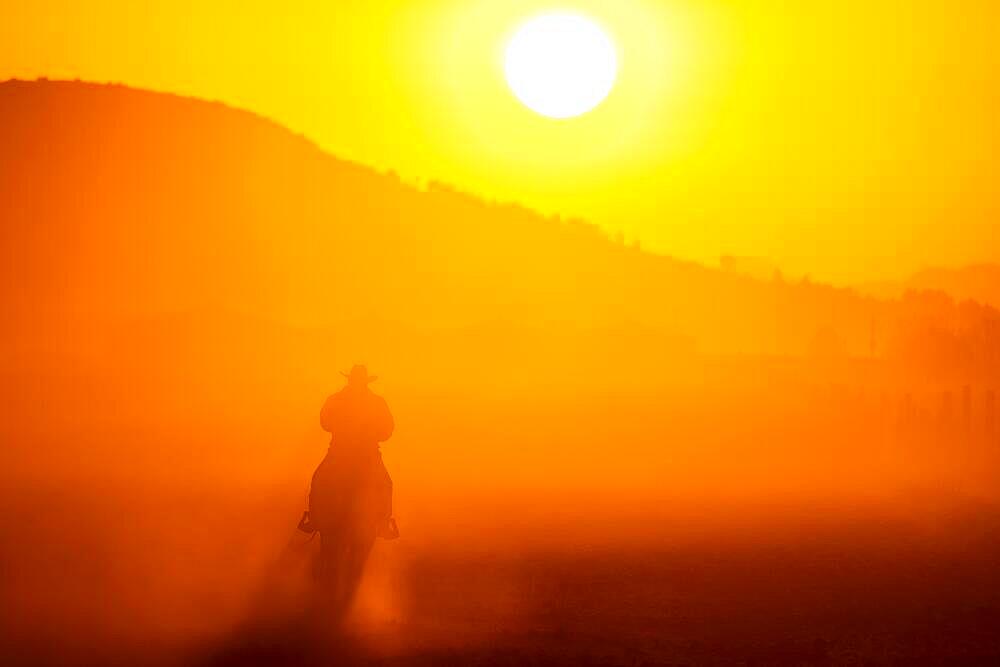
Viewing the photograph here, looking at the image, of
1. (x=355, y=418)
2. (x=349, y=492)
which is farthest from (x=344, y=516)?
(x=355, y=418)

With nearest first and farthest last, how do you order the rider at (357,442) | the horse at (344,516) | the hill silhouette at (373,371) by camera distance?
the horse at (344,516), the rider at (357,442), the hill silhouette at (373,371)

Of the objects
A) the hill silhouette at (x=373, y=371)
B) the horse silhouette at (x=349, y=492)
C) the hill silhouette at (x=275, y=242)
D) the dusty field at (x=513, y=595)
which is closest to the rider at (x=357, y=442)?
the horse silhouette at (x=349, y=492)

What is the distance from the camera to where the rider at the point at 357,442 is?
706 inches

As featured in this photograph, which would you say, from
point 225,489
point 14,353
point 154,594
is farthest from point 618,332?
point 154,594

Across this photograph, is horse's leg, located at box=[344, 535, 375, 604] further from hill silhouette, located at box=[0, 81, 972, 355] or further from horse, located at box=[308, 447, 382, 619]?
hill silhouette, located at box=[0, 81, 972, 355]

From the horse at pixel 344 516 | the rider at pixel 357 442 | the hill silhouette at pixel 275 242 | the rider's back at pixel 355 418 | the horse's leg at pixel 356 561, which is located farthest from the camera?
the hill silhouette at pixel 275 242

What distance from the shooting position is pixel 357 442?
1809 cm

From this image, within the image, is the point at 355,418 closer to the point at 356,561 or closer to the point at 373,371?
the point at 356,561

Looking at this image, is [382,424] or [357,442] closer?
[357,442]

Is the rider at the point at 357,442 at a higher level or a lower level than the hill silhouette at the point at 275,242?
lower

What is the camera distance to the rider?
1794cm

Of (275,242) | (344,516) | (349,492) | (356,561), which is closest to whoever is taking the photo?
(344,516)

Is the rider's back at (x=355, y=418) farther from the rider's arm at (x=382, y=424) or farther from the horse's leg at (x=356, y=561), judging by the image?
the horse's leg at (x=356, y=561)

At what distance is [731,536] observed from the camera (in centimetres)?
2636
